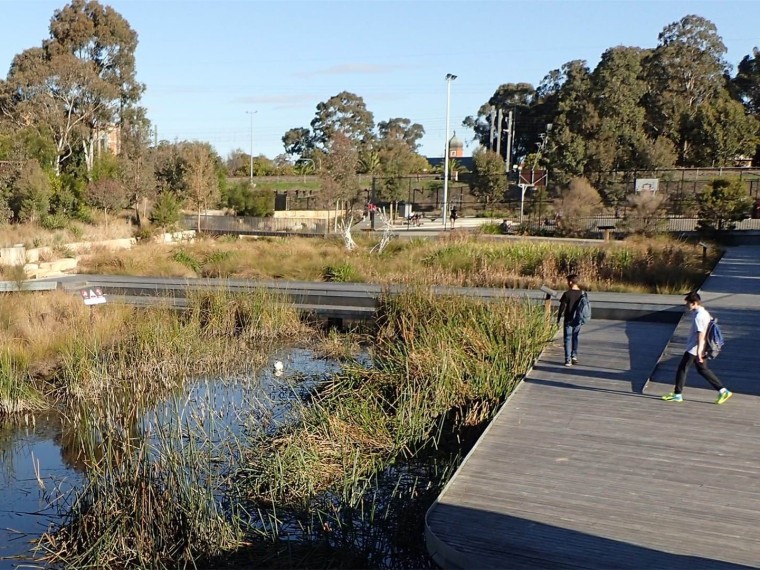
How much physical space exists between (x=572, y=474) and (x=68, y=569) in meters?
3.88

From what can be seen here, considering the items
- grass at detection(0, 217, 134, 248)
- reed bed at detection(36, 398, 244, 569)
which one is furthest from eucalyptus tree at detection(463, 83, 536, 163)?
reed bed at detection(36, 398, 244, 569)

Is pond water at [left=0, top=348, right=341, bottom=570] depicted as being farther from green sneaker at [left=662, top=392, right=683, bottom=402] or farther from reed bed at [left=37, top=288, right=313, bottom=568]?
green sneaker at [left=662, top=392, right=683, bottom=402]

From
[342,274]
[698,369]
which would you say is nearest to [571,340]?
[698,369]

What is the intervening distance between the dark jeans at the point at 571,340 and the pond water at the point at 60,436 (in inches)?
122

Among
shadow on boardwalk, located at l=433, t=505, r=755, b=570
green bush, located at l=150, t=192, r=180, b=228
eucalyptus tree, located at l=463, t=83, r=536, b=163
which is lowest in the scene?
shadow on boardwalk, located at l=433, t=505, r=755, b=570

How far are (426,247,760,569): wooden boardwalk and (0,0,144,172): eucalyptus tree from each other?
2963cm

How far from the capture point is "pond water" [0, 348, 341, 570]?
6.61m

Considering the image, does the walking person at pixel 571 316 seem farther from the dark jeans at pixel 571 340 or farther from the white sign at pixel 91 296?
the white sign at pixel 91 296

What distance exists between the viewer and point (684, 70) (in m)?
49.8

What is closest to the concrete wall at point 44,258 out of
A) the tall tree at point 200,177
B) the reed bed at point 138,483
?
the reed bed at point 138,483

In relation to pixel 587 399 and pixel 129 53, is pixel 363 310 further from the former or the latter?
pixel 129 53

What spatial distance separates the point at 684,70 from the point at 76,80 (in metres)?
35.9

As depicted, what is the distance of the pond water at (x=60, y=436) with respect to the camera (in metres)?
6.61

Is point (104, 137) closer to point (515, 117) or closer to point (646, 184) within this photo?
point (646, 184)
